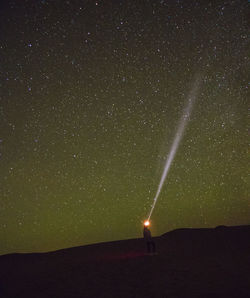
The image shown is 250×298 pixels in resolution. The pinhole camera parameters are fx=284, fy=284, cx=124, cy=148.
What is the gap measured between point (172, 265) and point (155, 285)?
10.1 feet

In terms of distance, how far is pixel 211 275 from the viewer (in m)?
10.1

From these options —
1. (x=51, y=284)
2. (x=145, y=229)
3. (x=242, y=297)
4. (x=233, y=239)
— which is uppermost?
(x=233, y=239)

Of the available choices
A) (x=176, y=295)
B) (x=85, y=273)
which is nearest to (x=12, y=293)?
(x=85, y=273)

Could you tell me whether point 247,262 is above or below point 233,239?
below

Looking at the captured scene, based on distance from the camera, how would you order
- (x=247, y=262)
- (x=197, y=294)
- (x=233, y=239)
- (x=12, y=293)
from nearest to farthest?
1. (x=197, y=294)
2. (x=12, y=293)
3. (x=247, y=262)
4. (x=233, y=239)

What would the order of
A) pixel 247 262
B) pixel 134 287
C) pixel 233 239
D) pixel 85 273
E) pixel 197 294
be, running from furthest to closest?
Result: 1. pixel 233 239
2. pixel 247 262
3. pixel 85 273
4. pixel 134 287
5. pixel 197 294

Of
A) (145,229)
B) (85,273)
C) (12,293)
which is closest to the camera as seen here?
(12,293)

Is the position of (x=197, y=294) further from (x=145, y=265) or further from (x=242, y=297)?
(x=145, y=265)

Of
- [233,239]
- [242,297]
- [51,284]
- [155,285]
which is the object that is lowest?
[242,297]

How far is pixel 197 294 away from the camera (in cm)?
785

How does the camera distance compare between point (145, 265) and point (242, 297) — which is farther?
point (145, 265)

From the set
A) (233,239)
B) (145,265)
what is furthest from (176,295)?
(233,239)

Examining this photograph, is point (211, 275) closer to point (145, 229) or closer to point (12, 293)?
point (145, 229)

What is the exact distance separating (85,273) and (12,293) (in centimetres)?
282
